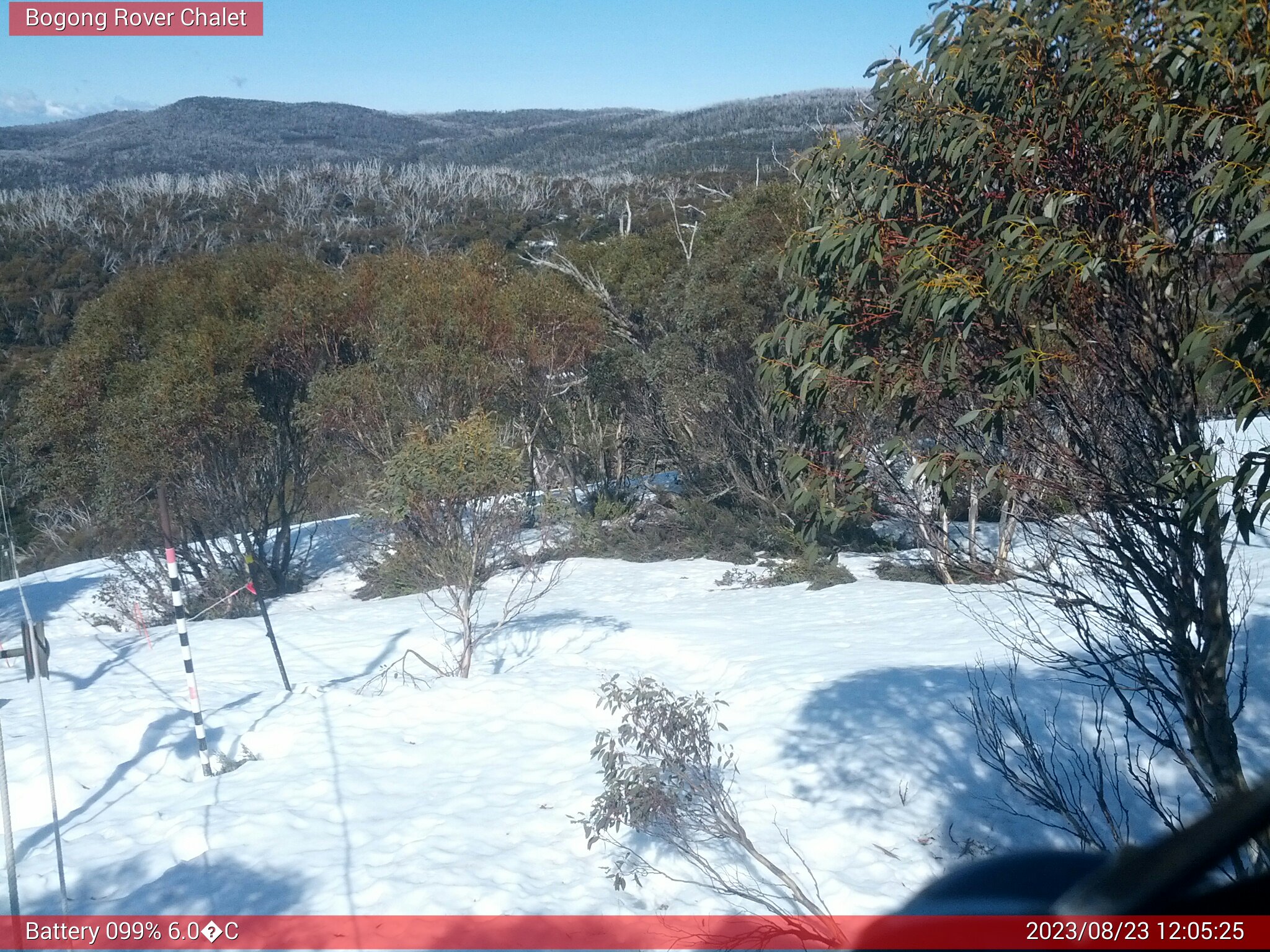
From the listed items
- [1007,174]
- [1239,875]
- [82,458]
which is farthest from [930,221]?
[82,458]

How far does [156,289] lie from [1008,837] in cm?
1413

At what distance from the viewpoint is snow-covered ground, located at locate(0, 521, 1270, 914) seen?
4738 millimetres

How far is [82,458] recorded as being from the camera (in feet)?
42.7

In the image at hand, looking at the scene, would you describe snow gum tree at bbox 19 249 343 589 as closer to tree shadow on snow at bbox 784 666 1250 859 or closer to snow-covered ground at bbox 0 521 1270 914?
snow-covered ground at bbox 0 521 1270 914

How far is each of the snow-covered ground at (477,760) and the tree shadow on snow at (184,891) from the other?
0.05ft

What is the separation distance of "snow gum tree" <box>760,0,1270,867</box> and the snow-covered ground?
1508mm

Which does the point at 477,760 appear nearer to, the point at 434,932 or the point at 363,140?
the point at 434,932

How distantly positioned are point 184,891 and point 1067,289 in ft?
14.9

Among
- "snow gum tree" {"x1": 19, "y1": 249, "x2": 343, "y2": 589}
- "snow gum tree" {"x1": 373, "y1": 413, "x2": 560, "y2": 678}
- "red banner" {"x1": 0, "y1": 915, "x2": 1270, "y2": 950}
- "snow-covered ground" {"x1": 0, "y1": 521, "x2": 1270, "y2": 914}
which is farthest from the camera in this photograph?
"snow gum tree" {"x1": 19, "y1": 249, "x2": 343, "y2": 589}

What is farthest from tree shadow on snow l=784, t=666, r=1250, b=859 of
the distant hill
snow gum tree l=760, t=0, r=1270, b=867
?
the distant hill

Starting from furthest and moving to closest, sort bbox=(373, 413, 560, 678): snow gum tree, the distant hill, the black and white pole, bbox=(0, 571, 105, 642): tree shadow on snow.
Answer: the distant hill < bbox=(0, 571, 105, 642): tree shadow on snow < bbox=(373, 413, 560, 678): snow gum tree < the black and white pole

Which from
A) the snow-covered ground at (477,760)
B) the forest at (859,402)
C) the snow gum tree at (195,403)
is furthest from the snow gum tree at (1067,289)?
the snow gum tree at (195,403)

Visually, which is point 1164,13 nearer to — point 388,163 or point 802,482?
point 802,482

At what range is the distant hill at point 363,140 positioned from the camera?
135 feet
